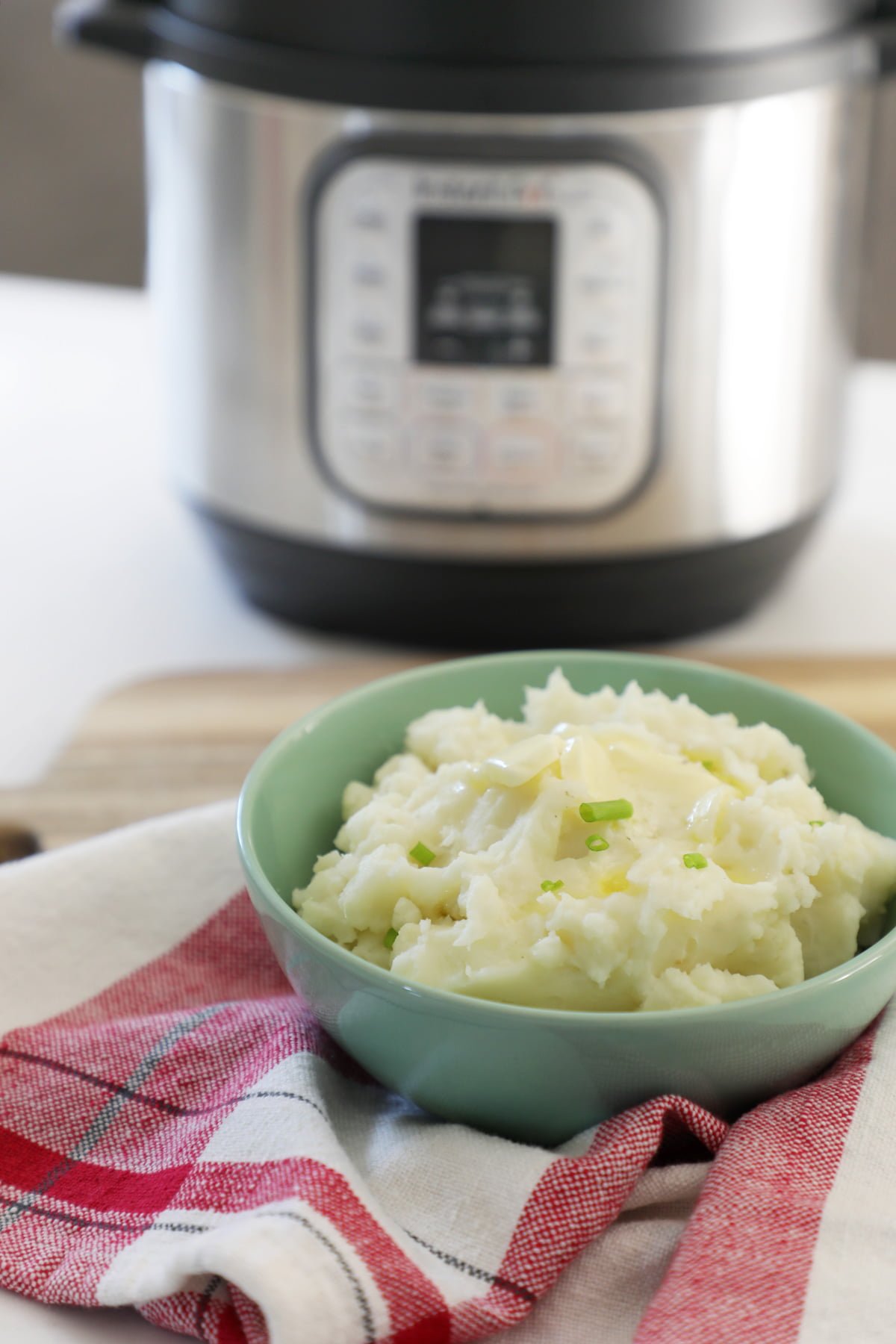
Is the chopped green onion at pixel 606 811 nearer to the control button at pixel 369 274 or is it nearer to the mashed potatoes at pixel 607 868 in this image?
the mashed potatoes at pixel 607 868

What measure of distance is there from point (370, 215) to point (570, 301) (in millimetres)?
158

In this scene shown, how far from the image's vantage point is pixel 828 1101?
2.27 ft

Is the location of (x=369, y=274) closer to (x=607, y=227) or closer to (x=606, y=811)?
(x=607, y=227)

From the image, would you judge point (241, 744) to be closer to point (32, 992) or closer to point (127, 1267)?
point (32, 992)

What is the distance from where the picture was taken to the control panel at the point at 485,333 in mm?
1100

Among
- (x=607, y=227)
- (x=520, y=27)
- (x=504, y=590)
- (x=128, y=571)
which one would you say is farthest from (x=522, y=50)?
(x=128, y=571)

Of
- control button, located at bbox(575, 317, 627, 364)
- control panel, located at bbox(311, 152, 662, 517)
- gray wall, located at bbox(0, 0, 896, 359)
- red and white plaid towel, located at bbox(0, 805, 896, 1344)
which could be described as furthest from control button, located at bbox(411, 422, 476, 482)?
gray wall, located at bbox(0, 0, 896, 359)

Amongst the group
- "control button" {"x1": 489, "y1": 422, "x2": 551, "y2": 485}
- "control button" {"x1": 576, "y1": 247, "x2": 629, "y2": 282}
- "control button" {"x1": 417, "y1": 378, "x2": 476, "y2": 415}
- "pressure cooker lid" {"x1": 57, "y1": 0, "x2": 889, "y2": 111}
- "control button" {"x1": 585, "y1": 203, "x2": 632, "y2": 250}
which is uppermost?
"pressure cooker lid" {"x1": 57, "y1": 0, "x2": 889, "y2": 111}

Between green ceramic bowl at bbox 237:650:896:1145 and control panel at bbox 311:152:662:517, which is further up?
control panel at bbox 311:152:662:517

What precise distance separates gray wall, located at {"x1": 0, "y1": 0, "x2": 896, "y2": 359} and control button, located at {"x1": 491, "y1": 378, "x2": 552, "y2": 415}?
1152 millimetres

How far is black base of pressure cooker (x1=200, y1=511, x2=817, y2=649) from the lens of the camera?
3.94ft

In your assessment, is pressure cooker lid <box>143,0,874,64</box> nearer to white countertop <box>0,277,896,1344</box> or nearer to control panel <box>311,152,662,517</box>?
control panel <box>311,152,662,517</box>

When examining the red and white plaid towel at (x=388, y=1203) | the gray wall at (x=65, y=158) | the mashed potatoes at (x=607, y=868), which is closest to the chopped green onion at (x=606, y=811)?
the mashed potatoes at (x=607, y=868)

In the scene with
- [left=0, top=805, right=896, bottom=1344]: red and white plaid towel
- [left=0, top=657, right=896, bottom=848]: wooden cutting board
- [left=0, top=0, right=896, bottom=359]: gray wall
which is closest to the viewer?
[left=0, top=805, right=896, bottom=1344]: red and white plaid towel
